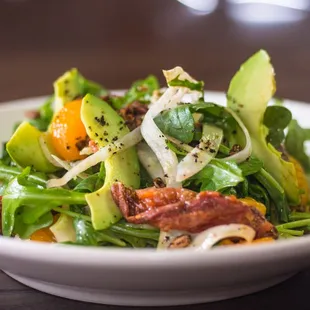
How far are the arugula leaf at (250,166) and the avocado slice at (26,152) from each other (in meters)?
0.67

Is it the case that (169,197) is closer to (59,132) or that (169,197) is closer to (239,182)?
(239,182)

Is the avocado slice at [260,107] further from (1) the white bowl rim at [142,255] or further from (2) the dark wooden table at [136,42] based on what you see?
(2) the dark wooden table at [136,42]

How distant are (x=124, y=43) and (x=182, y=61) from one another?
1096 millimetres

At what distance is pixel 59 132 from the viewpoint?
2338 millimetres

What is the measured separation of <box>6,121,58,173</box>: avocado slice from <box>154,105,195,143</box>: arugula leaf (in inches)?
17.1

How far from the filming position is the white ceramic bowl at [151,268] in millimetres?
1424

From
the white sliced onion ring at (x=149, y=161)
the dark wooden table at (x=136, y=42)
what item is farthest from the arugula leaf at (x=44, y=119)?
the dark wooden table at (x=136, y=42)

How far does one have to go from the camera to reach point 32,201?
1.99 meters

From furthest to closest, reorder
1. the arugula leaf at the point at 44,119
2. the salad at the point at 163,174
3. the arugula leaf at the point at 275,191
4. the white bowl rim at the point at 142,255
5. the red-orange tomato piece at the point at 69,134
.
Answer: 1. the arugula leaf at the point at 44,119
2. the red-orange tomato piece at the point at 69,134
3. the arugula leaf at the point at 275,191
4. the salad at the point at 163,174
5. the white bowl rim at the point at 142,255

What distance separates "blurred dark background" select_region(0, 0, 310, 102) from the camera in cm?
541

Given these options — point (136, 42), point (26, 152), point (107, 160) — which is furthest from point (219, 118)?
point (136, 42)

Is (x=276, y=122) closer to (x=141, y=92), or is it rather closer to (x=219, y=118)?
(x=219, y=118)

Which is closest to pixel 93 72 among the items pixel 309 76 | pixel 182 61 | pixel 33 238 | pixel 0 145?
pixel 182 61

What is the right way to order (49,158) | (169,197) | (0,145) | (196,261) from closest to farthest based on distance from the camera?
1. (196,261)
2. (169,197)
3. (49,158)
4. (0,145)
